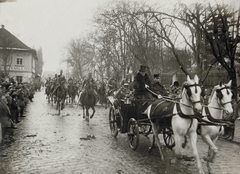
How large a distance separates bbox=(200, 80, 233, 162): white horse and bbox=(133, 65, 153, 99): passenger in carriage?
201 centimetres

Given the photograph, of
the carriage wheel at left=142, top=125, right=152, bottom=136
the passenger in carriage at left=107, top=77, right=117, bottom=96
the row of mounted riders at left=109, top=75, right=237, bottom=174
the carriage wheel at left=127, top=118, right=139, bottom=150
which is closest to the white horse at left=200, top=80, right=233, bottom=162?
the row of mounted riders at left=109, top=75, right=237, bottom=174

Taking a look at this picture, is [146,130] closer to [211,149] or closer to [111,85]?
[211,149]

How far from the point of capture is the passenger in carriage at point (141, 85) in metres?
7.83

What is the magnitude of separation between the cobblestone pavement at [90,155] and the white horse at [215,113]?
597mm

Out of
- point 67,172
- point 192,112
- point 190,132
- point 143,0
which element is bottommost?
point 67,172

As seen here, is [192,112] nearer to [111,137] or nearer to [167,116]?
[167,116]

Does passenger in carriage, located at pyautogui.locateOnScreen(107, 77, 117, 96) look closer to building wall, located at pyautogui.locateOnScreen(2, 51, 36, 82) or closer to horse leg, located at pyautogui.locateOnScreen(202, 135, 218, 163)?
building wall, located at pyautogui.locateOnScreen(2, 51, 36, 82)

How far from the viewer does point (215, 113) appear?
6.21 meters

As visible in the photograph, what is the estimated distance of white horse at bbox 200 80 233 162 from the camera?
5.93 meters

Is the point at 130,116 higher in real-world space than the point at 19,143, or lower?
higher

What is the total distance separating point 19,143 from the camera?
8227 millimetres

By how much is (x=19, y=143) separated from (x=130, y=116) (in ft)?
10.9

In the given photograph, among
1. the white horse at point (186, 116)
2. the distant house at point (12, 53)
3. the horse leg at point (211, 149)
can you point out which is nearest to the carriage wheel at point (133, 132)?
the white horse at point (186, 116)

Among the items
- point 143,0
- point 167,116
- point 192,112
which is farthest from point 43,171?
point 143,0
